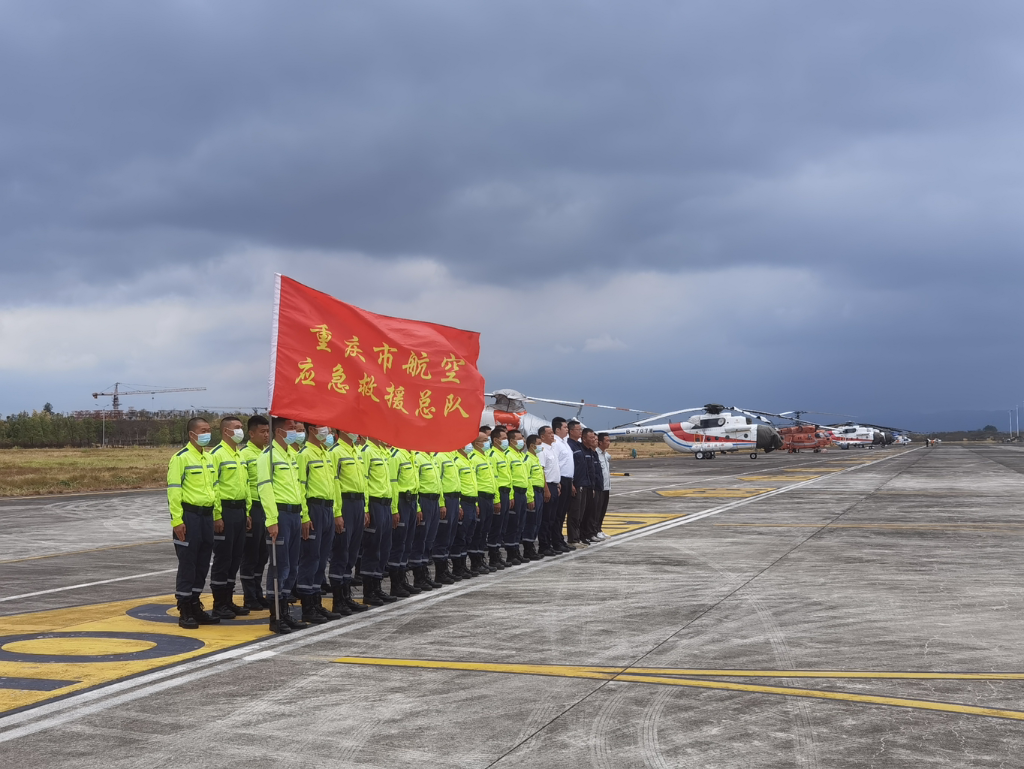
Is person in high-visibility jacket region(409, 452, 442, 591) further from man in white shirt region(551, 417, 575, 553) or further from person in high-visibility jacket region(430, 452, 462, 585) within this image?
man in white shirt region(551, 417, 575, 553)

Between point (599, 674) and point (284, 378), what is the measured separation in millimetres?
4097

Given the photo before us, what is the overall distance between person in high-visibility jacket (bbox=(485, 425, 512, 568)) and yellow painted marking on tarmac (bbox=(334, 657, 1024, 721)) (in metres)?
5.70

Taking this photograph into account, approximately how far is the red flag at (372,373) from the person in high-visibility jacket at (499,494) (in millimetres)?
1993

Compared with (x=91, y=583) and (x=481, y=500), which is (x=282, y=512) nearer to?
(x=481, y=500)

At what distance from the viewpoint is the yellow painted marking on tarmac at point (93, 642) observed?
691cm

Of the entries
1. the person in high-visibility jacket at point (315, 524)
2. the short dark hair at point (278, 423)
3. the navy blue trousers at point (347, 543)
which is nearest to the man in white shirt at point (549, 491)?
the navy blue trousers at point (347, 543)

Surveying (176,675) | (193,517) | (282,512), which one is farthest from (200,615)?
(176,675)

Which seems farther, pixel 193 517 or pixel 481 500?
pixel 481 500

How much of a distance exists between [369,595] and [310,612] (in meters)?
1.09

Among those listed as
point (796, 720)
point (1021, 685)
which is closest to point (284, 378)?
point (796, 720)

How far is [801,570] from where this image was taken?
1210 cm

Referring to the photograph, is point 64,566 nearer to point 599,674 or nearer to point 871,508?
point 599,674

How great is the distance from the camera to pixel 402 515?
1071cm

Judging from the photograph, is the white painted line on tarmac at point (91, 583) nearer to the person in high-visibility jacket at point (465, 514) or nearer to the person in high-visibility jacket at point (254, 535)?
the person in high-visibility jacket at point (254, 535)
